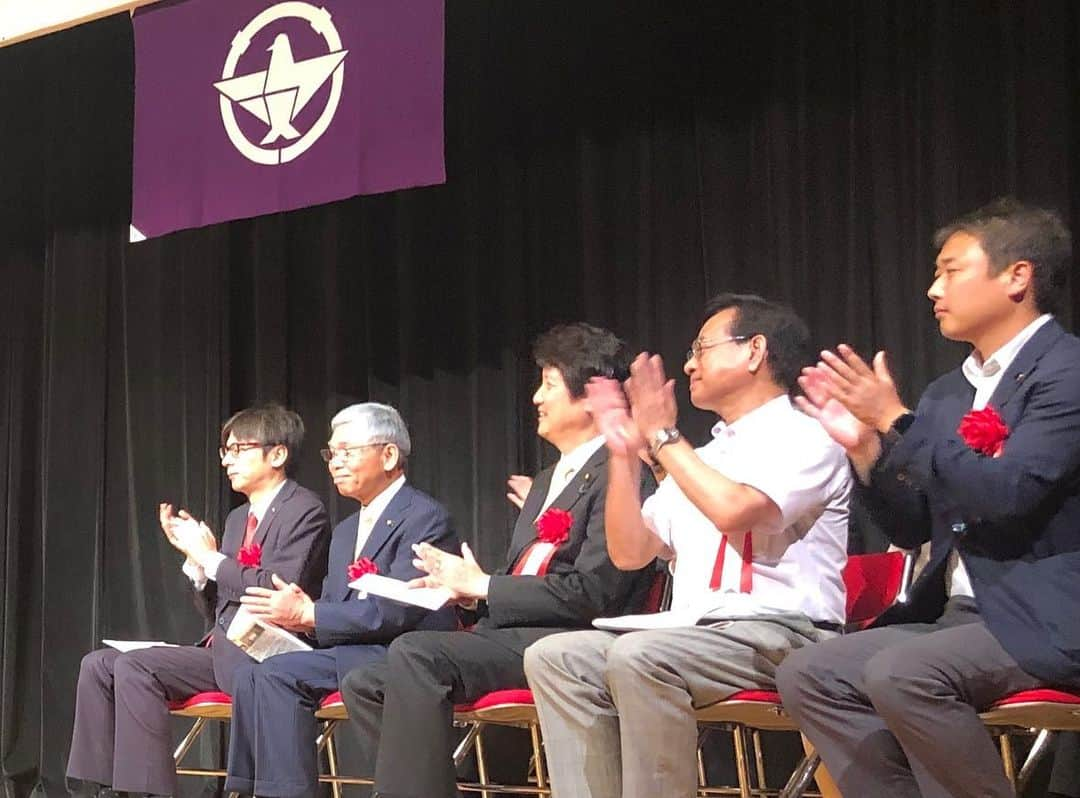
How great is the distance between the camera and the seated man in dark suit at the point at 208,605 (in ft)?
14.6

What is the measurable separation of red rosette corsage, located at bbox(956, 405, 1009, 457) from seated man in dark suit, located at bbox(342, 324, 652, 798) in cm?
110

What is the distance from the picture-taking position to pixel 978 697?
2.70 metres

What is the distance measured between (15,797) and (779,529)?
4108 millimetres

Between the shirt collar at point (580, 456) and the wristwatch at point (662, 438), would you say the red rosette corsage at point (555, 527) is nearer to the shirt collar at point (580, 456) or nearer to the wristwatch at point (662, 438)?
the shirt collar at point (580, 456)

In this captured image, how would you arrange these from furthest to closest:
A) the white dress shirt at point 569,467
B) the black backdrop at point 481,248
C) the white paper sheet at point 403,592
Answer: the black backdrop at point 481,248 < the white dress shirt at point 569,467 < the white paper sheet at point 403,592

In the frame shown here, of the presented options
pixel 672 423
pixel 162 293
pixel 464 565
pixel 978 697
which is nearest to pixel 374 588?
pixel 464 565

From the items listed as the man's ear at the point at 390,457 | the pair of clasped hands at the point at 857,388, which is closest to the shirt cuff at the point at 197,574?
the man's ear at the point at 390,457

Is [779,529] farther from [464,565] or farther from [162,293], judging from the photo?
[162,293]

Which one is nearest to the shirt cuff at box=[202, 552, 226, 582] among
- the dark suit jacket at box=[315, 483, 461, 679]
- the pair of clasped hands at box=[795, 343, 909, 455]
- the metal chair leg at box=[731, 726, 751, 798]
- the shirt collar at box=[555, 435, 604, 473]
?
the dark suit jacket at box=[315, 483, 461, 679]

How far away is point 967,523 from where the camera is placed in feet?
9.30

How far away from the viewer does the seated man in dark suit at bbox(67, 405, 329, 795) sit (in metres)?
4.46

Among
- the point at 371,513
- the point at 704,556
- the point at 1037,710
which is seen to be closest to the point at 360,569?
the point at 371,513

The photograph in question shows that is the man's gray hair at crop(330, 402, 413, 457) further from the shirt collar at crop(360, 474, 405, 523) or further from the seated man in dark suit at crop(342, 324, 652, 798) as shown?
the seated man in dark suit at crop(342, 324, 652, 798)

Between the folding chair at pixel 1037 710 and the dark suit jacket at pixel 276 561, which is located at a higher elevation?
the dark suit jacket at pixel 276 561
